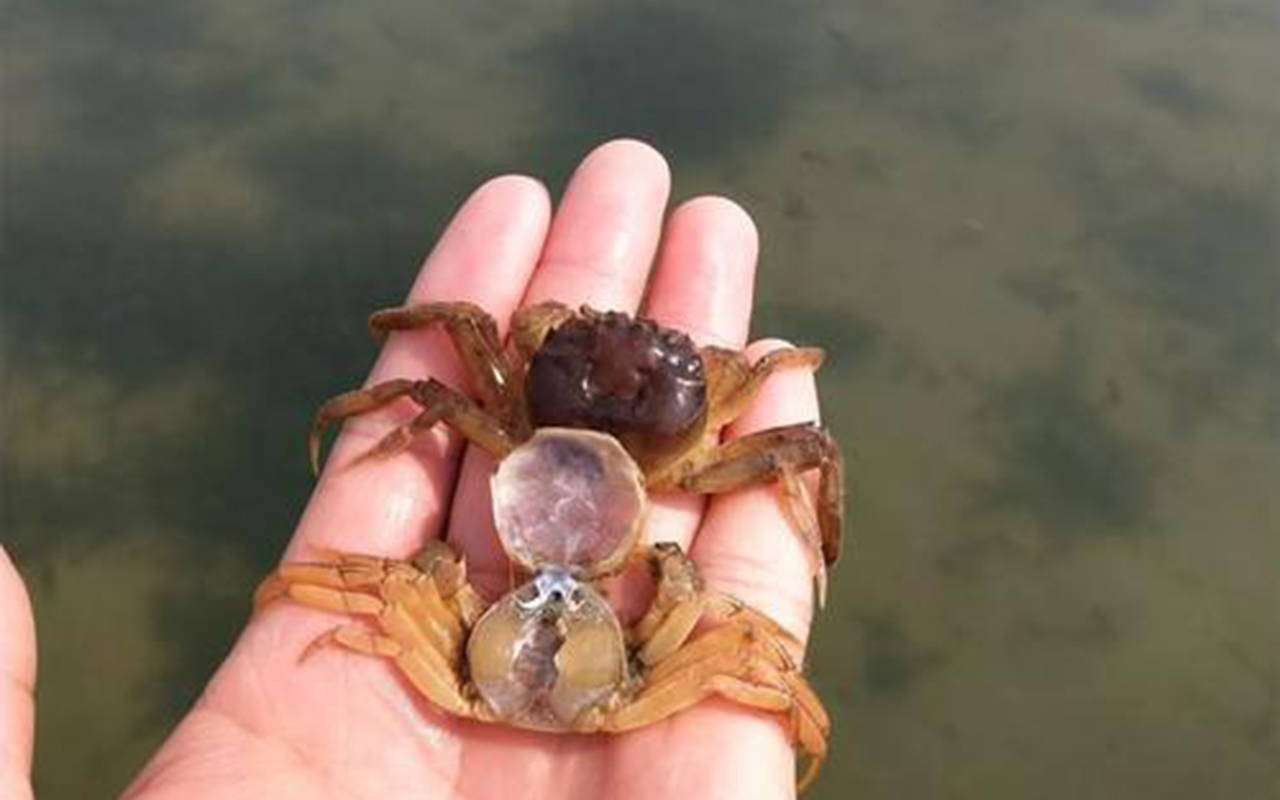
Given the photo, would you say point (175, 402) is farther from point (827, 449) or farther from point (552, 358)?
point (827, 449)

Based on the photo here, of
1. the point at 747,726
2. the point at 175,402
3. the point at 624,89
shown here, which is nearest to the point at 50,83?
the point at 175,402

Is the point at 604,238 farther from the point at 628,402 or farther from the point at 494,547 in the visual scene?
the point at 494,547

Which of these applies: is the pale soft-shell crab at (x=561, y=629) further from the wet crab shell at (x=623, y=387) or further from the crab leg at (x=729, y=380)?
the crab leg at (x=729, y=380)

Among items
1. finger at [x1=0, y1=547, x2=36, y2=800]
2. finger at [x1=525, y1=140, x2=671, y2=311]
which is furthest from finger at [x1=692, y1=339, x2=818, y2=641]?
finger at [x1=0, y1=547, x2=36, y2=800]

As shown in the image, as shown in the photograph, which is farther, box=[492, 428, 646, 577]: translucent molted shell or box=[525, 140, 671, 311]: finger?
box=[525, 140, 671, 311]: finger

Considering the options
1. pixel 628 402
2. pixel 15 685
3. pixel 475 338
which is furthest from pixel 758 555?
pixel 15 685

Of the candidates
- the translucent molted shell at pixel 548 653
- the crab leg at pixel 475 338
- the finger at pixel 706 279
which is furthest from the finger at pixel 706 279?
the translucent molted shell at pixel 548 653

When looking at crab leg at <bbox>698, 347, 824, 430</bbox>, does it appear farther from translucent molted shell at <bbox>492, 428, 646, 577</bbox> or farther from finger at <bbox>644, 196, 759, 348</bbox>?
translucent molted shell at <bbox>492, 428, 646, 577</bbox>
